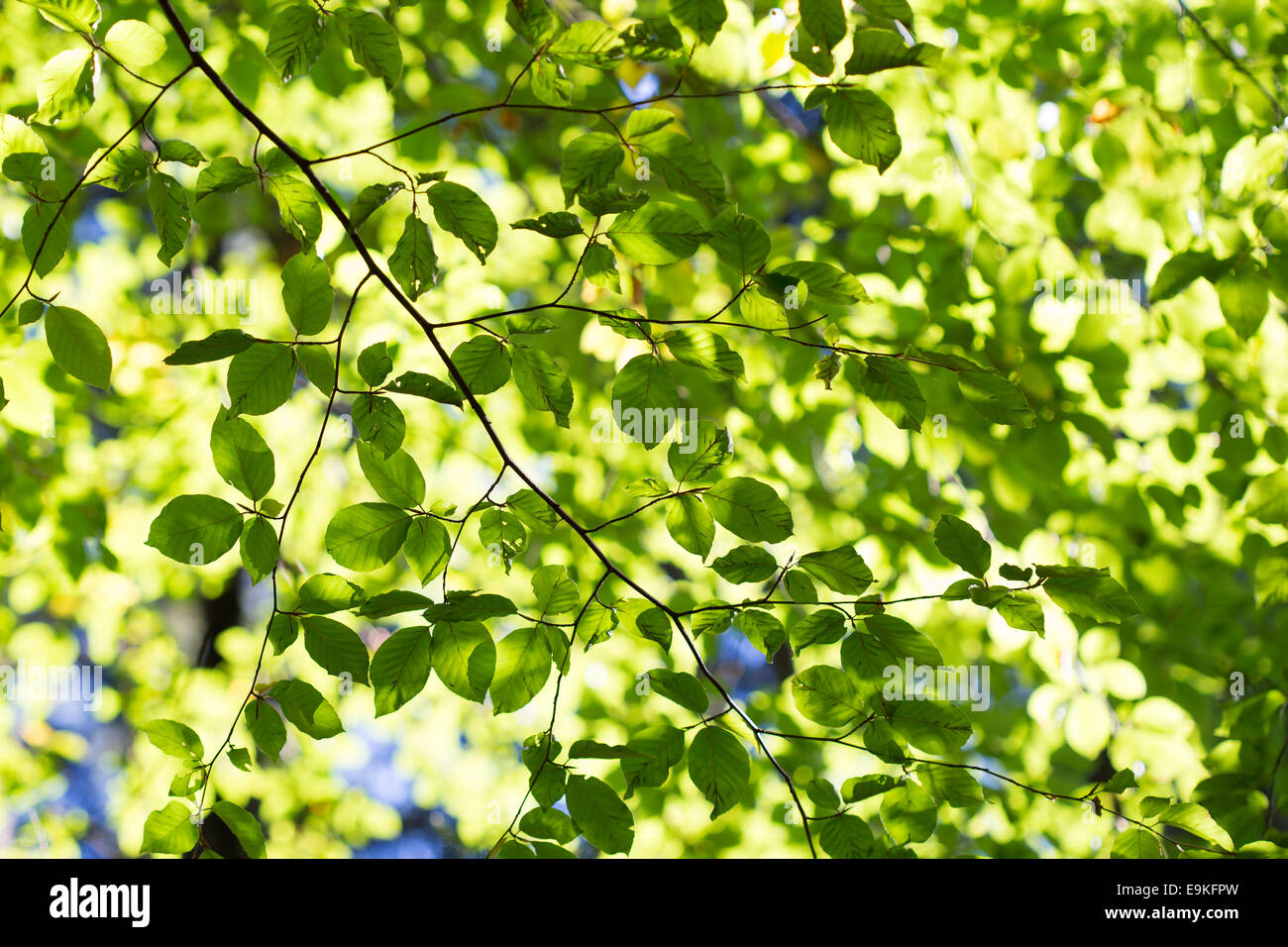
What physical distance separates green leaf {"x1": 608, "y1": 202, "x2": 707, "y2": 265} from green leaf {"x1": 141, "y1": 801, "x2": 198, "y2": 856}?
810 millimetres

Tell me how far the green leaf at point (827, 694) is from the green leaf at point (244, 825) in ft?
2.11

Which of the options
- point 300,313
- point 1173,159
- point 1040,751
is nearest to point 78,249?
point 300,313

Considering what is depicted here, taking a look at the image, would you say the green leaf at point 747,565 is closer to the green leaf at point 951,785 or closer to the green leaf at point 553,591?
the green leaf at point 553,591

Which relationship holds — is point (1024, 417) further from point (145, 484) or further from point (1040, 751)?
point (145, 484)

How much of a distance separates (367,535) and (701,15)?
621mm

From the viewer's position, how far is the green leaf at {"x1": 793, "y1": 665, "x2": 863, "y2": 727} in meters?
0.92

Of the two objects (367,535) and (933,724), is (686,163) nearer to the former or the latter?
(367,535)

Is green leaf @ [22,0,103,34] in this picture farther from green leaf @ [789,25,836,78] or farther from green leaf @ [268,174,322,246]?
green leaf @ [789,25,836,78]

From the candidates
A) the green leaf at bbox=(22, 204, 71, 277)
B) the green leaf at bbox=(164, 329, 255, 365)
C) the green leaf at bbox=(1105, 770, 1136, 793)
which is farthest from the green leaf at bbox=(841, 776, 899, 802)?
the green leaf at bbox=(22, 204, 71, 277)

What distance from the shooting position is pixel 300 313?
0.85m

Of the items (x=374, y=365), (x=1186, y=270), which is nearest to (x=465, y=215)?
(x=374, y=365)

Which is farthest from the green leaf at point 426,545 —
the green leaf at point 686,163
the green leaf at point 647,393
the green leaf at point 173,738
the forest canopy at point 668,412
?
the green leaf at point 686,163
